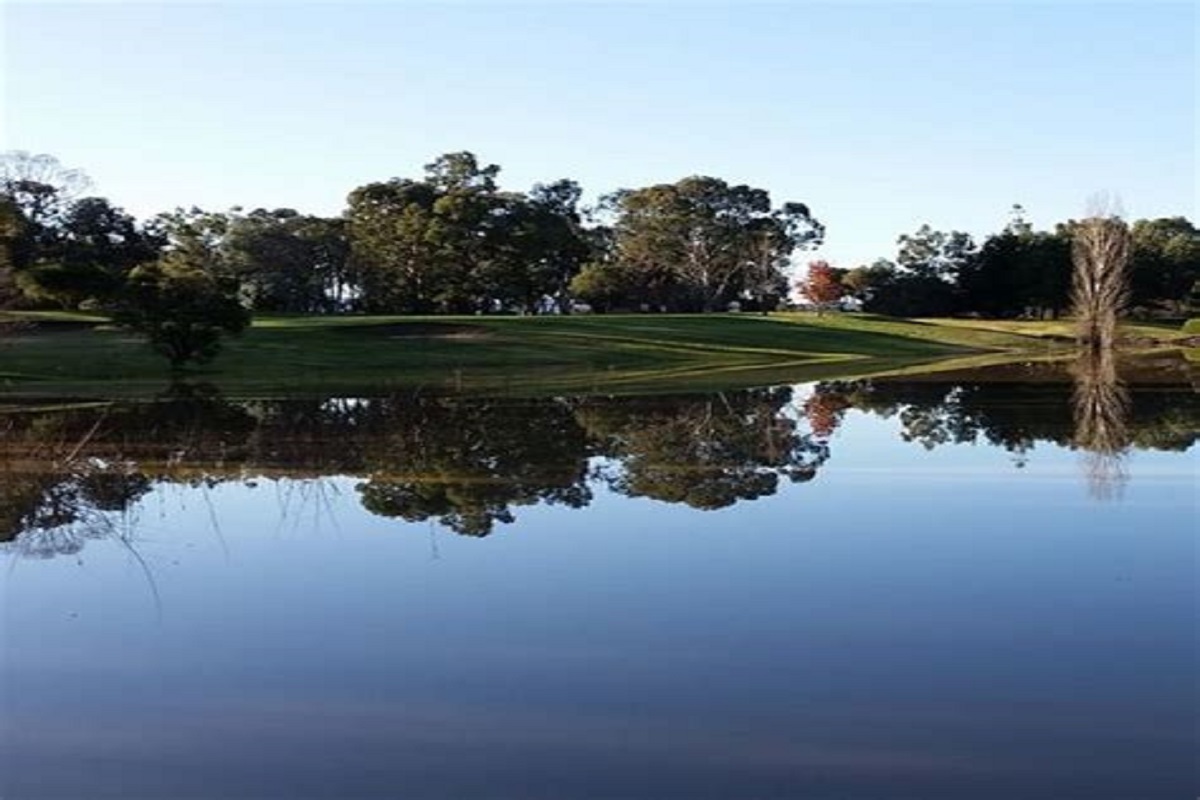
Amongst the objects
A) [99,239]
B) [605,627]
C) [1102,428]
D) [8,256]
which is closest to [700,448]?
[1102,428]

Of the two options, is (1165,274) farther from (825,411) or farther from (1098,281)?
(825,411)

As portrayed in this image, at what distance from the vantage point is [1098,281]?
63.9 m

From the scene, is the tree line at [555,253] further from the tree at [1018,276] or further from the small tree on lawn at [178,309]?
the small tree on lawn at [178,309]

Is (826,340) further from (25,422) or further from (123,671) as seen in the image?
(123,671)

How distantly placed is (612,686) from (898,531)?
16.5 feet

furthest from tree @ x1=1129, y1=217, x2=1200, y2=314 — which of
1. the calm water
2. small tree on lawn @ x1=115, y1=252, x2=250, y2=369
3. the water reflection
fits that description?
the calm water

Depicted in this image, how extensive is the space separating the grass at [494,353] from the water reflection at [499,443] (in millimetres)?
5737

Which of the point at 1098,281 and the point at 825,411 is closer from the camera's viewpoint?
the point at 825,411

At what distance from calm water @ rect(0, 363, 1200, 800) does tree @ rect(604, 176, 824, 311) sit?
3343 inches

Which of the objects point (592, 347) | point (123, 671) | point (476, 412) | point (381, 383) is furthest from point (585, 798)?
point (592, 347)

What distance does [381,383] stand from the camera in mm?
34594

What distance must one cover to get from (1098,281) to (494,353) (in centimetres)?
3494

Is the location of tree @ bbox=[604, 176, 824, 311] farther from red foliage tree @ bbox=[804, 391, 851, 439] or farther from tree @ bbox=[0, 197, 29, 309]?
red foliage tree @ bbox=[804, 391, 851, 439]

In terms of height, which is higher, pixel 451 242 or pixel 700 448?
pixel 451 242
